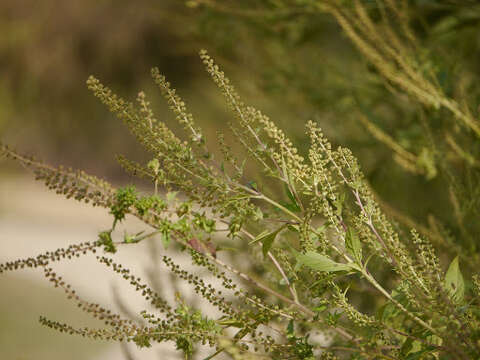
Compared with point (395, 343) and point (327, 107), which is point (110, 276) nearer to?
point (327, 107)

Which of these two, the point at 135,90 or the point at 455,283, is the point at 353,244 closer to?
the point at 455,283

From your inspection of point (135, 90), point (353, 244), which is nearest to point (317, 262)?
point (353, 244)

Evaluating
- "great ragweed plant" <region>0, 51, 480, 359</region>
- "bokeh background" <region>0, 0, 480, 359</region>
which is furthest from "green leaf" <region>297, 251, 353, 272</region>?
"bokeh background" <region>0, 0, 480, 359</region>

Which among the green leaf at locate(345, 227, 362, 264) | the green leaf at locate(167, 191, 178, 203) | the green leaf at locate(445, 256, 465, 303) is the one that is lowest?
the green leaf at locate(445, 256, 465, 303)

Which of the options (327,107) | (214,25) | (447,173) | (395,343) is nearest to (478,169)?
(447,173)

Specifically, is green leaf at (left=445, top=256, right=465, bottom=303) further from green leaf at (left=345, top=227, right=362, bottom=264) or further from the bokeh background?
the bokeh background

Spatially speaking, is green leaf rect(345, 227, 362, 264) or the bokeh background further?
the bokeh background

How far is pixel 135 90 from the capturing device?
680 centimetres

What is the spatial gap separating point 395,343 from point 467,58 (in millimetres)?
950

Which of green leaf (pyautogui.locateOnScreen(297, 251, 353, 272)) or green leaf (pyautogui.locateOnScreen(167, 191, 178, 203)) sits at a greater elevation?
green leaf (pyautogui.locateOnScreen(167, 191, 178, 203))

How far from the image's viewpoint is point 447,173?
0.64 metres

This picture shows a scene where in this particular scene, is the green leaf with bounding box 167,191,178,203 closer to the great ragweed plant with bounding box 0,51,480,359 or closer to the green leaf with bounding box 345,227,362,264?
the great ragweed plant with bounding box 0,51,480,359

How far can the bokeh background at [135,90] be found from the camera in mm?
1135

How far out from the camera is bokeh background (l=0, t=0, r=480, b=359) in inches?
44.7
